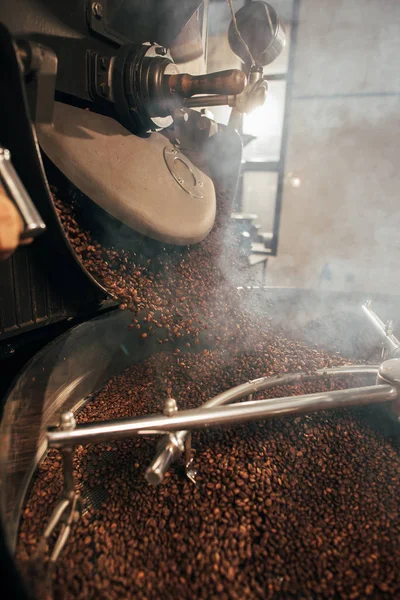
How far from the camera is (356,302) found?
220 centimetres

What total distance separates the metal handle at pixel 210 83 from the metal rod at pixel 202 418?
101 centimetres

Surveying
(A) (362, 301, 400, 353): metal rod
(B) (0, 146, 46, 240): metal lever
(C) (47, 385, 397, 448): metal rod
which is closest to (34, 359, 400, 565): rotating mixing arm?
(C) (47, 385, 397, 448): metal rod

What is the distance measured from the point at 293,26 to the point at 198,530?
15.8 ft

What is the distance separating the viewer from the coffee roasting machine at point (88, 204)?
32.6 inches

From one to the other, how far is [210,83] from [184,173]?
1.43 feet

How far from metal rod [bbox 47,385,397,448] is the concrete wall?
3454 millimetres

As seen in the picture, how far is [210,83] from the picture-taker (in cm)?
117

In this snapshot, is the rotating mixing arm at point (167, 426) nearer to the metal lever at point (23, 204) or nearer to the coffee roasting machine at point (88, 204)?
the coffee roasting machine at point (88, 204)

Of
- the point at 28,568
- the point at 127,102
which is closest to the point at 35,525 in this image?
the point at 28,568

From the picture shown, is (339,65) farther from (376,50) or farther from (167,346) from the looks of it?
(167,346)

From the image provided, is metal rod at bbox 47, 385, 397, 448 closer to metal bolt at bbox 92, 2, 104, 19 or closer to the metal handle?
the metal handle

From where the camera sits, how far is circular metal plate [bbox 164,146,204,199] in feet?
4.87

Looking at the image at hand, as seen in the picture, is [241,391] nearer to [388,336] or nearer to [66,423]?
[66,423]

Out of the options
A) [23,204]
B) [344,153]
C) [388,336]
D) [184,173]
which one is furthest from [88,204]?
[344,153]
